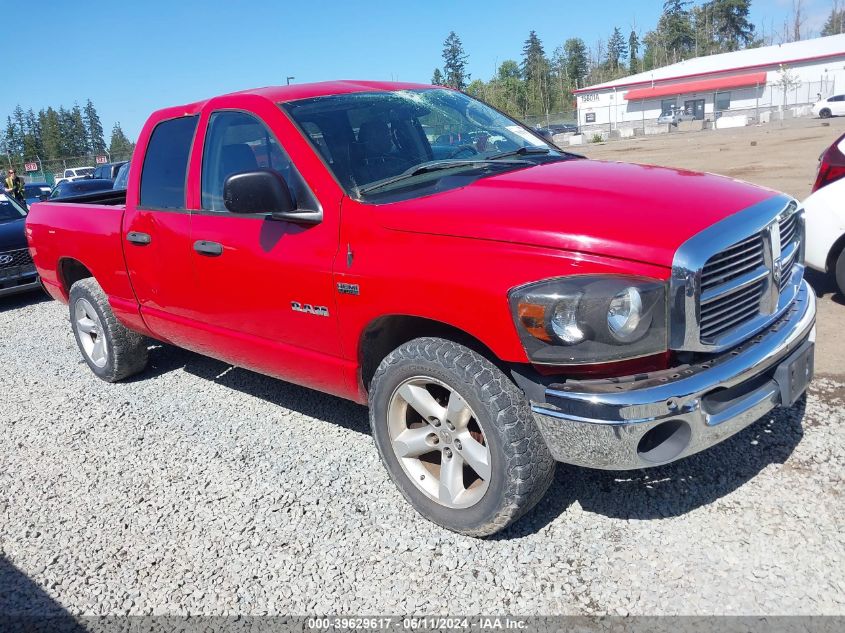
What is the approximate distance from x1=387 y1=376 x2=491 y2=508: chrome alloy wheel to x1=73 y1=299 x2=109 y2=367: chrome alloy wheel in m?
3.16

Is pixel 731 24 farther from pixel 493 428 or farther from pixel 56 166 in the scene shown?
pixel 493 428

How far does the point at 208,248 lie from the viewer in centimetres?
384

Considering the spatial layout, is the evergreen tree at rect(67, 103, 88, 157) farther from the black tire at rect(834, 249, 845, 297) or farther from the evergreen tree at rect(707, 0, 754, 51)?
the black tire at rect(834, 249, 845, 297)

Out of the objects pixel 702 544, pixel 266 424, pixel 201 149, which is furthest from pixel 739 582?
pixel 201 149

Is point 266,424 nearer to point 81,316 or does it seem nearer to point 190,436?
point 190,436

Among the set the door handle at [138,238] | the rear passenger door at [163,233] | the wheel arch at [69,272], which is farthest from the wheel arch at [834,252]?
the wheel arch at [69,272]

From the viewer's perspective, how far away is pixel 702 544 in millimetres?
2828

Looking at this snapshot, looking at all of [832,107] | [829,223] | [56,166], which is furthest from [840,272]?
[56,166]

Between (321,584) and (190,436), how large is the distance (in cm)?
187

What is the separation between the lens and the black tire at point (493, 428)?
8.76 ft

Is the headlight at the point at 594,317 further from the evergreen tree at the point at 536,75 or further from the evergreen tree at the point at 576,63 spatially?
the evergreen tree at the point at 576,63

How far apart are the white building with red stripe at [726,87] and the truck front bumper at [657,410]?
5158 centimetres

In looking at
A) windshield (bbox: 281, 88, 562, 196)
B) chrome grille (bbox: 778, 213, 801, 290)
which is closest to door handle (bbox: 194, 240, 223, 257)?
windshield (bbox: 281, 88, 562, 196)

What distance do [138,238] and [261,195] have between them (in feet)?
5.50
